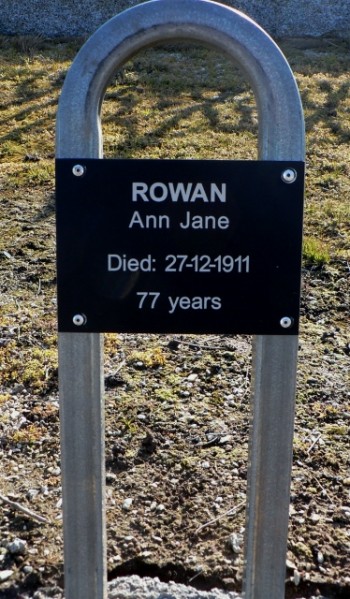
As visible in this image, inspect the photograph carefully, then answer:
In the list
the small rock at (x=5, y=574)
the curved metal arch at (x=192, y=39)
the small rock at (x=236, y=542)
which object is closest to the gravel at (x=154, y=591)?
the small rock at (x=236, y=542)

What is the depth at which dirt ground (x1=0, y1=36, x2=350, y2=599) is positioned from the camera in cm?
220

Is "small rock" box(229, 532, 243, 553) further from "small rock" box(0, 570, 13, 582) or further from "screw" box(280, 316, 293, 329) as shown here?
"screw" box(280, 316, 293, 329)

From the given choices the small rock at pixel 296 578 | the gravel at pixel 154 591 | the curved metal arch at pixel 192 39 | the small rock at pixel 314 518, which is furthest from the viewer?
the small rock at pixel 314 518

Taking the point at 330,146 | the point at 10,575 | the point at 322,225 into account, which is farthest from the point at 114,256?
the point at 330,146

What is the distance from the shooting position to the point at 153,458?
2627 millimetres

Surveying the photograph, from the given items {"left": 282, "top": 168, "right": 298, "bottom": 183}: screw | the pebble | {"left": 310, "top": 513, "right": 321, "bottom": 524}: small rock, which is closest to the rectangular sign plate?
{"left": 282, "top": 168, "right": 298, "bottom": 183}: screw

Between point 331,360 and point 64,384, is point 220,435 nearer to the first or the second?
point 331,360

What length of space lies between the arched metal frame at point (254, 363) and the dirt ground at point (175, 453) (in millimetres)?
570

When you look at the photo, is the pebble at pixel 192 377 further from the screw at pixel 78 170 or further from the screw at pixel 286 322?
the screw at pixel 78 170

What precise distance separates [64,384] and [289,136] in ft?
2.24

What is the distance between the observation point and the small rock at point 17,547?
86.3 inches

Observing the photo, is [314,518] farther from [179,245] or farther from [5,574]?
[179,245]

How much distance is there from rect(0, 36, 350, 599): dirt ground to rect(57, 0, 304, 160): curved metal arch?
4.28ft

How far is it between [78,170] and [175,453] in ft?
4.80
